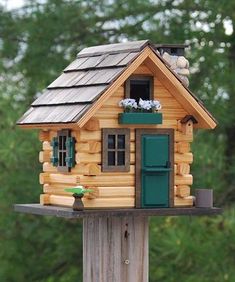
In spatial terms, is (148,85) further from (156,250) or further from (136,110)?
(156,250)

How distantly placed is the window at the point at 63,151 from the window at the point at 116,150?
0.18 meters

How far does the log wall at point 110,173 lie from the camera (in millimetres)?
6168

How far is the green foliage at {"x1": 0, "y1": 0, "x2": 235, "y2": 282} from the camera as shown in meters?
10.1

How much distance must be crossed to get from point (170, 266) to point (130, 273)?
372cm

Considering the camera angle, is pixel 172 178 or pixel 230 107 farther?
pixel 230 107

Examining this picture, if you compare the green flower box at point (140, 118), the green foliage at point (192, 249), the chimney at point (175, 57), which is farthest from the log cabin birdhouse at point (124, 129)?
the green foliage at point (192, 249)

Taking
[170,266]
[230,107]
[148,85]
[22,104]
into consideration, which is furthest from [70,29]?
[148,85]

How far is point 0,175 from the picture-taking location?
10586 millimetres

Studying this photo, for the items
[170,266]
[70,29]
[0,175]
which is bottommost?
[170,266]

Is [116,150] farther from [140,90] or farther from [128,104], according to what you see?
[140,90]

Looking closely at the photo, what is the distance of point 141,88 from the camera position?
6395mm

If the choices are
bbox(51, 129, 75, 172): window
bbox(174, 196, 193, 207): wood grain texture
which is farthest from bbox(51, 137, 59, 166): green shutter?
bbox(174, 196, 193, 207): wood grain texture

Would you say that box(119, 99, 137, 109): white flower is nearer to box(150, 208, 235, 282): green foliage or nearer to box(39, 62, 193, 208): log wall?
box(39, 62, 193, 208): log wall

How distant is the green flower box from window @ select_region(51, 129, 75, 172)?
28 centimetres
